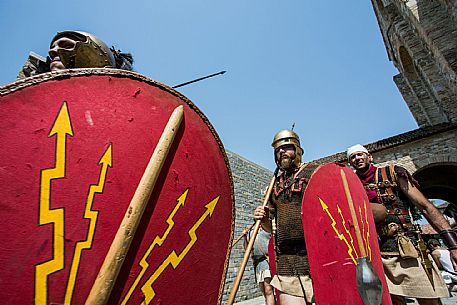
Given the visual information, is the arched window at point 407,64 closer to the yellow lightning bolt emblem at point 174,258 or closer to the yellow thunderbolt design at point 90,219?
the yellow lightning bolt emblem at point 174,258

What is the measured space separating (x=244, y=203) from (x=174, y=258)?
7138 mm

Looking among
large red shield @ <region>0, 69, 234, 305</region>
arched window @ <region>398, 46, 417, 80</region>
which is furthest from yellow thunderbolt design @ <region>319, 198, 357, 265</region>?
arched window @ <region>398, 46, 417, 80</region>

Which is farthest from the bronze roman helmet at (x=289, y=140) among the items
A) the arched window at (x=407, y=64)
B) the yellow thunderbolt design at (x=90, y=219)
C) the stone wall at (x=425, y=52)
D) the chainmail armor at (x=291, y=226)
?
the arched window at (x=407, y=64)

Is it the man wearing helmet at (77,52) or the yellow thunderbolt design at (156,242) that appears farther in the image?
the man wearing helmet at (77,52)

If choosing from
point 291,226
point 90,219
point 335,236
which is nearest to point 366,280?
point 335,236

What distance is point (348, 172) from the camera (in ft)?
5.98

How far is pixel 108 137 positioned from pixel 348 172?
1.61 metres

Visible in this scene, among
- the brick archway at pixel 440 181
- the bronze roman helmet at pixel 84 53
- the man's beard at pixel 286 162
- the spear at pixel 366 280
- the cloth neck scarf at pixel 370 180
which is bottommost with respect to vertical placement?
the spear at pixel 366 280

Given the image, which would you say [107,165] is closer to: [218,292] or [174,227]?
[174,227]

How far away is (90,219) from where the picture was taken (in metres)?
0.58

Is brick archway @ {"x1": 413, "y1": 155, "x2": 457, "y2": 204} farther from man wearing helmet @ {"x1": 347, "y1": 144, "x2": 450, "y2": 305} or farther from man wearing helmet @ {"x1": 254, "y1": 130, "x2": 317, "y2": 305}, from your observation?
man wearing helmet @ {"x1": 254, "y1": 130, "x2": 317, "y2": 305}

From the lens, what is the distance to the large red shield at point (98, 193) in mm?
518

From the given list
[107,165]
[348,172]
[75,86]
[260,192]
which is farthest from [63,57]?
[260,192]

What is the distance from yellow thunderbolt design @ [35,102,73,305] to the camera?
501mm
